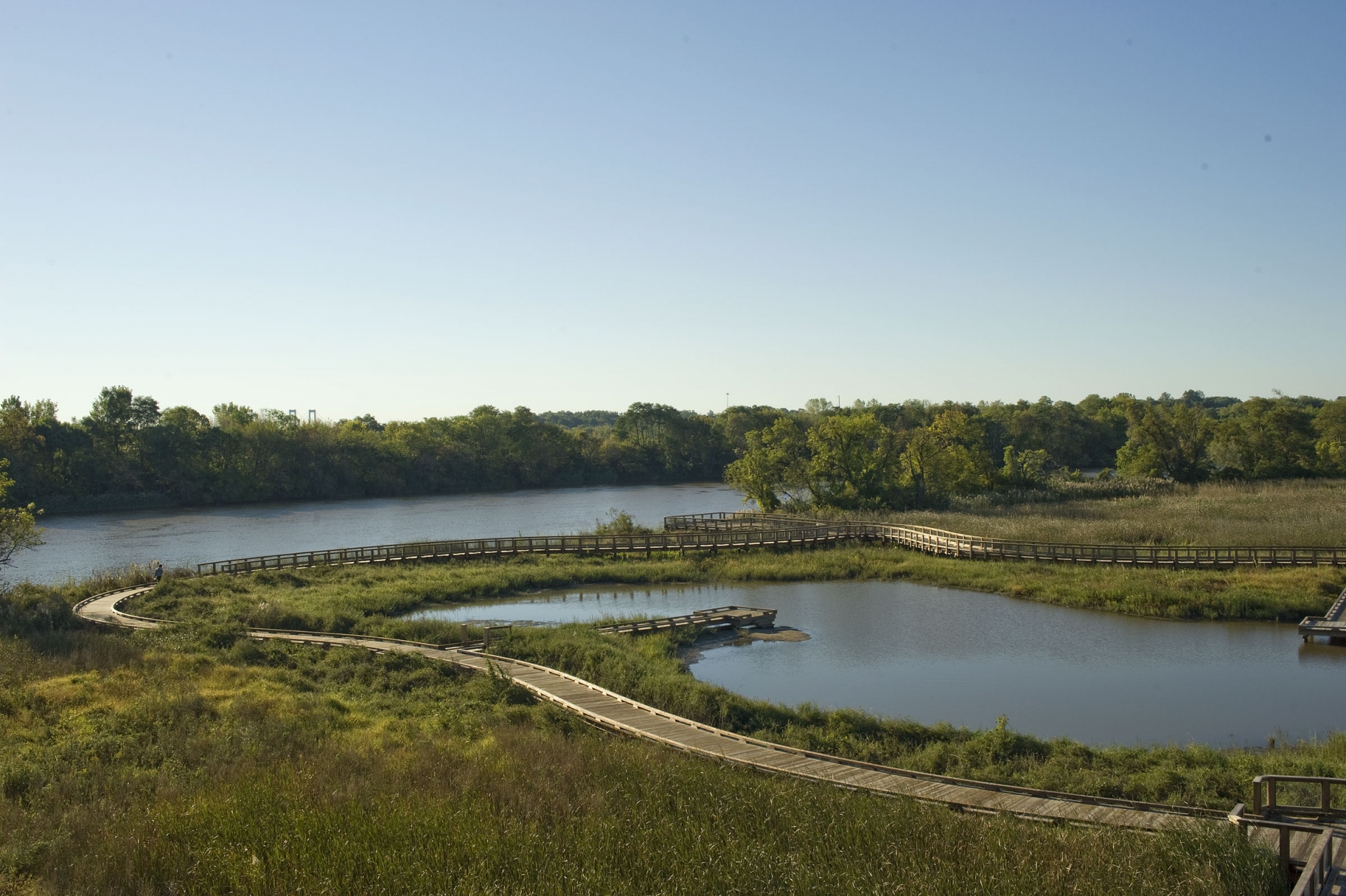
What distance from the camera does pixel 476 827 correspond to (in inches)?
426

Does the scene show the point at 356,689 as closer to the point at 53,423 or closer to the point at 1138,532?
the point at 1138,532

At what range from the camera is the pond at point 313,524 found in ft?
181

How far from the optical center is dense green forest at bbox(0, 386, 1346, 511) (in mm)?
68625

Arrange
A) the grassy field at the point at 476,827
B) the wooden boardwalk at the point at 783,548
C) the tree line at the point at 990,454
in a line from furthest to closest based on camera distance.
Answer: the tree line at the point at 990,454, the wooden boardwalk at the point at 783,548, the grassy field at the point at 476,827

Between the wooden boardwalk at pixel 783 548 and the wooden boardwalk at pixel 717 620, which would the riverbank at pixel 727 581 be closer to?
the wooden boardwalk at pixel 783 548

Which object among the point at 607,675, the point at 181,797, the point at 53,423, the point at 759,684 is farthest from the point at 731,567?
the point at 53,423

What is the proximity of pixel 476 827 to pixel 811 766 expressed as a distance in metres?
6.41

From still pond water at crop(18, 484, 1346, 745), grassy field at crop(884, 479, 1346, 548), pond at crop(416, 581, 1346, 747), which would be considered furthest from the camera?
grassy field at crop(884, 479, 1346, 548)

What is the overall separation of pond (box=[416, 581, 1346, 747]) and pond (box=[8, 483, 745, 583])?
87.4ft

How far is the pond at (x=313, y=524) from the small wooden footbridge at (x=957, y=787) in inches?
1439

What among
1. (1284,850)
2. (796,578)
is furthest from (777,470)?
(1284,850)

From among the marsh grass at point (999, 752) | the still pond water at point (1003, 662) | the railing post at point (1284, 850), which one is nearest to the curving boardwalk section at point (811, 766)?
the marsh grass at point (999, 752)

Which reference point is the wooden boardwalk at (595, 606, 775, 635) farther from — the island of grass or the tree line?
the tree line

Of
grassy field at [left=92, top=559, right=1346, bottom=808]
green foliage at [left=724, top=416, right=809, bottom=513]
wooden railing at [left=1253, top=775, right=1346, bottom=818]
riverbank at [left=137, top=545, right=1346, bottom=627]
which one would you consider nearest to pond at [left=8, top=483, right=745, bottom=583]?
green foliage at [left=724, top=416, right=809, bottom=513]
